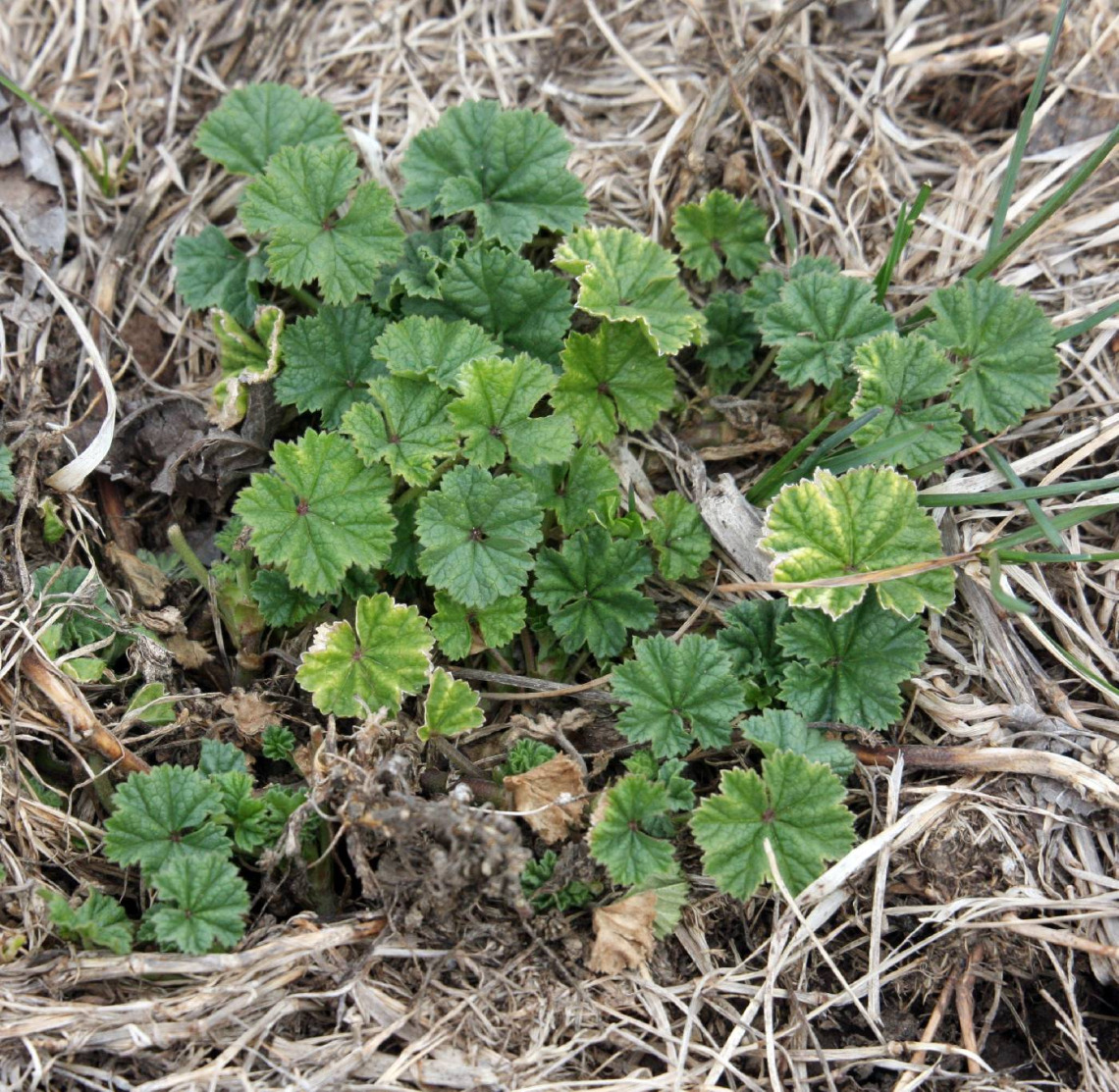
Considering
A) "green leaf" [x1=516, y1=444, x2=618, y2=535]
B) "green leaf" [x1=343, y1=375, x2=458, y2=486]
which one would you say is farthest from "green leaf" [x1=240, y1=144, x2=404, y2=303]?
"green leaf" [x1=516, y1=444, x2=618, y2=535]

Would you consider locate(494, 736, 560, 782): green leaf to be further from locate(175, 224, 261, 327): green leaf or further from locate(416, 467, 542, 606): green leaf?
locate(175, 224, 261, 327): green leaf

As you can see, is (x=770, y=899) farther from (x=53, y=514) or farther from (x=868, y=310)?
(x=53, y=514)

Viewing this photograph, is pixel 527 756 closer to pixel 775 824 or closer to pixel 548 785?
pixel 548 785

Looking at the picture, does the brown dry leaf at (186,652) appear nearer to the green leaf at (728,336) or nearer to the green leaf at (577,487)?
the green leaf at (577,487)

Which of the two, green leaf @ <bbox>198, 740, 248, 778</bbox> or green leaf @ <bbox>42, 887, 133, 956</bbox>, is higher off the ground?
green leaf @ <bbox>198, 740, 248, 778</bbox>

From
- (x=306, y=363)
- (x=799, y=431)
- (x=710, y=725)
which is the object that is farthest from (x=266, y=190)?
(x=710, y=725)

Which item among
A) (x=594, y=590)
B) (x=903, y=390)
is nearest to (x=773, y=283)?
(x=903, y=390)

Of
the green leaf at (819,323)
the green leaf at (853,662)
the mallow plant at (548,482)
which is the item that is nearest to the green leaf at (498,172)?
the mallow plant at (548,482)
